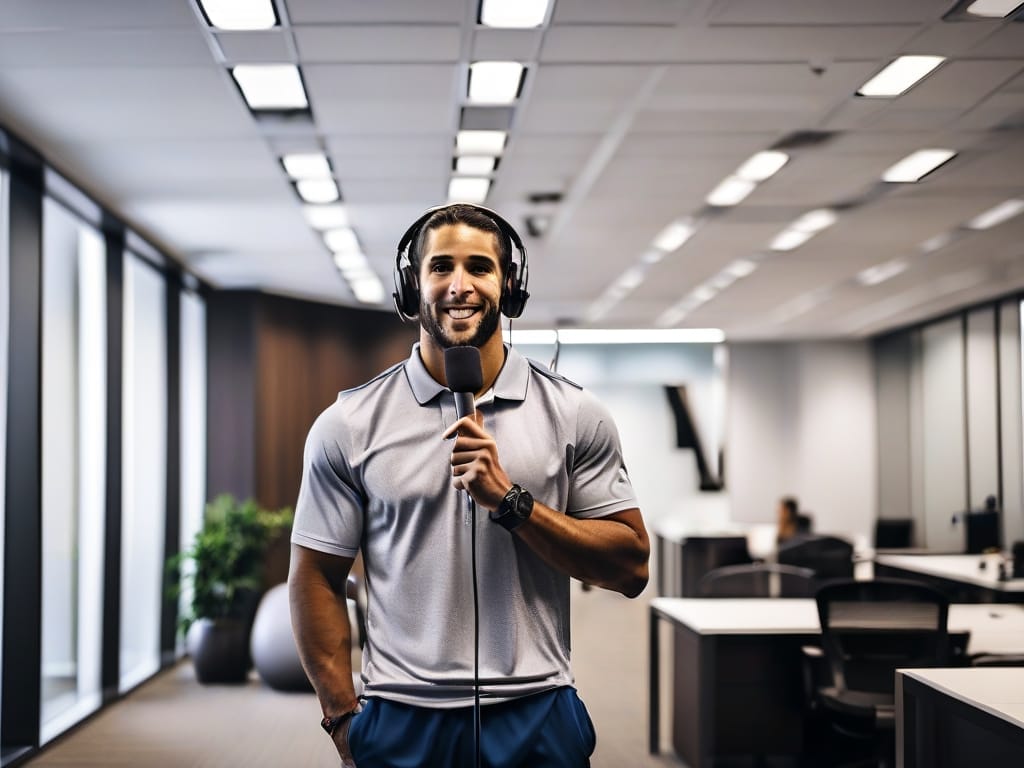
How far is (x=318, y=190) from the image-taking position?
650 centimetres

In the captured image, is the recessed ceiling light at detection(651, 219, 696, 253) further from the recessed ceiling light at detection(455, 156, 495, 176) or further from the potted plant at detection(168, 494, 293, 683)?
the potted plant at detection(168, 494, 293, 683)

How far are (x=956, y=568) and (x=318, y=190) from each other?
477cm

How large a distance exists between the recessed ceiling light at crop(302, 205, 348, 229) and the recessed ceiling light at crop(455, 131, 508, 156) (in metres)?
1.51

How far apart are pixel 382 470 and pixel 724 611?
13.2 feet

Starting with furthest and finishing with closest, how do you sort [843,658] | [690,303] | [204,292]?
[690,303] → [204,292] → [843,658]

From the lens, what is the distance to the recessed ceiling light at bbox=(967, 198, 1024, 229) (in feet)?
22.7

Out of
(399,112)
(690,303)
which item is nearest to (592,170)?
(399,112)

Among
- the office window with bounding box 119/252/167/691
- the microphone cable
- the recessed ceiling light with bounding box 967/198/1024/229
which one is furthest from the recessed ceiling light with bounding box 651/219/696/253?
the microphone cable

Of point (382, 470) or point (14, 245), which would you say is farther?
point (14, 245)

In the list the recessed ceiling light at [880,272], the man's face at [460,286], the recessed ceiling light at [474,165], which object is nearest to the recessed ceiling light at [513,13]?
the recessed ceiling light at [474,165]

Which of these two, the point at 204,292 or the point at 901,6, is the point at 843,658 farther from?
the point at 204,292

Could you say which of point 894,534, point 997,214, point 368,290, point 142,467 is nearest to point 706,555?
point 894,534

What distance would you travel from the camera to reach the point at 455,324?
1.57 metres

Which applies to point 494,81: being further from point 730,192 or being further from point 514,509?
point 514,509
